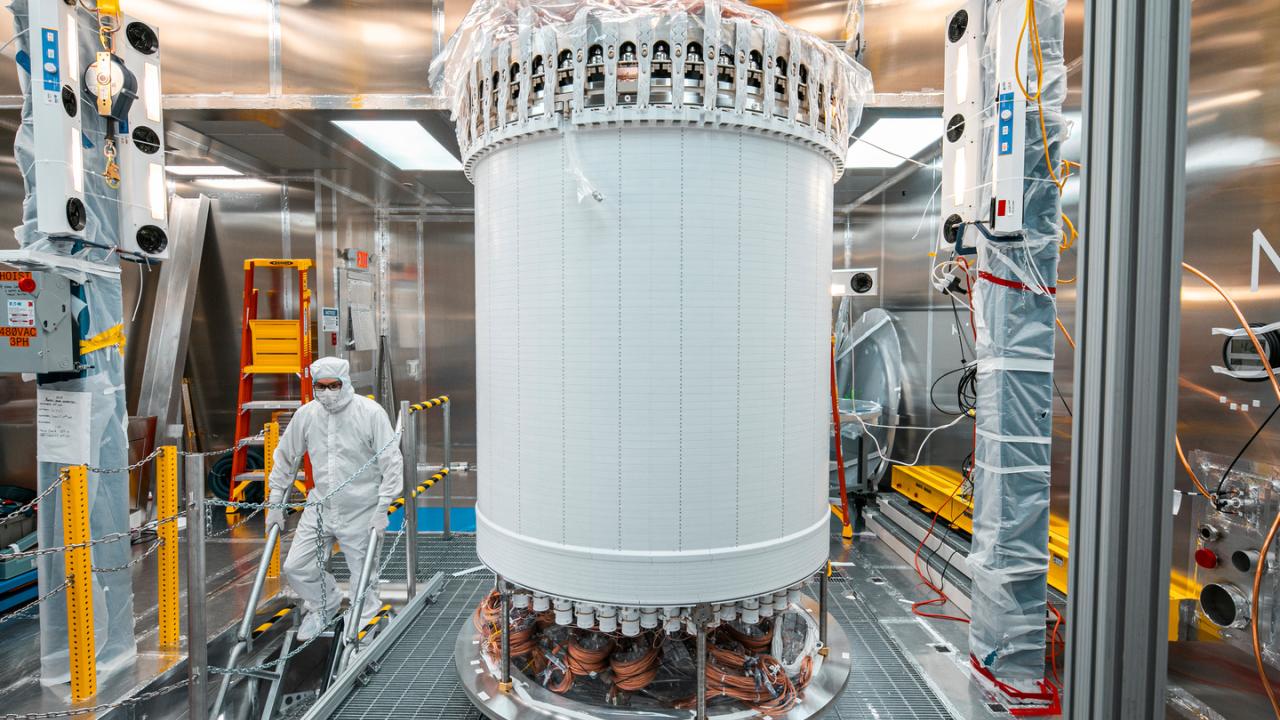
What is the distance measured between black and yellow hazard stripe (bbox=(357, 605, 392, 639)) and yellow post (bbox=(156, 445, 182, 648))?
115 cm

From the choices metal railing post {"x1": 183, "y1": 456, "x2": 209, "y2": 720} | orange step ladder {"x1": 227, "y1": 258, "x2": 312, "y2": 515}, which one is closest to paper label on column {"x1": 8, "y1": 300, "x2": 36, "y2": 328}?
metal railing post {"x1": 183, "y1": 456, "x2": 209, "y2": 720}

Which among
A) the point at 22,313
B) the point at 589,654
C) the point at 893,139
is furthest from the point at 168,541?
the point at 893,139

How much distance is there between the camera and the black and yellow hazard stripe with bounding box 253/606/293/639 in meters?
4.56

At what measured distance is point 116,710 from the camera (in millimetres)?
3469

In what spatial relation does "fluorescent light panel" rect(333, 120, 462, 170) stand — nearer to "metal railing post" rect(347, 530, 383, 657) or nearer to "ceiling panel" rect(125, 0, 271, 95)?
"ceiling panel" rect(125, 0, 271, 95)

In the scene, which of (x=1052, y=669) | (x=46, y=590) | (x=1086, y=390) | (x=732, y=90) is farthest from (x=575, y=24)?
(x=46, y=590)

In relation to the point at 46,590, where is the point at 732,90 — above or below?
above

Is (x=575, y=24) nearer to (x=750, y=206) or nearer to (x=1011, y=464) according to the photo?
(x=750, y=206)

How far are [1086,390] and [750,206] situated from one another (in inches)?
53.3

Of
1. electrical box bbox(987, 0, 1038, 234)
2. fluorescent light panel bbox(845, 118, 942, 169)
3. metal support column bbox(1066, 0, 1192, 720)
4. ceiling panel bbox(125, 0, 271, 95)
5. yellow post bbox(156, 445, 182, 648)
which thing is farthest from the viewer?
fluorescent light panel bbox(845, 118, 942, 169)

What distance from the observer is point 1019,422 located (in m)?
3.33

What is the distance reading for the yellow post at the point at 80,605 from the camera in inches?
136

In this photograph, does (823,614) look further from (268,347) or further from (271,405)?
(268,347)

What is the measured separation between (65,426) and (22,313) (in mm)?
717
